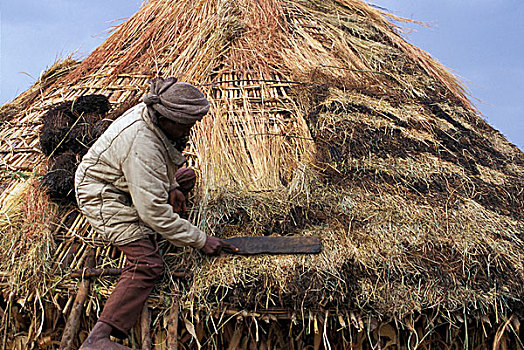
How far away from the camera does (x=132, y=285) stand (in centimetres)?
298

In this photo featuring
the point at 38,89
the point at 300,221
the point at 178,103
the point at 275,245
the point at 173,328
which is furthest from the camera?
the point at 38,89

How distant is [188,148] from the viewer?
3959 mm

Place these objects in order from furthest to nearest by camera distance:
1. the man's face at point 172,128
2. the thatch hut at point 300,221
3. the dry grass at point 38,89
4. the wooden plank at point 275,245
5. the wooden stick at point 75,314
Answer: the dry grass at point 38,89 → the wooden plank at point 275,245 → the thatch hut at point 300,221 → the wooden stick at point 75,314 → the man's face at point 172,128

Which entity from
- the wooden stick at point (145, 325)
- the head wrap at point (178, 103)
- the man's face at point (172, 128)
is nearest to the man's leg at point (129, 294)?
the wooden stick at point (145, 325)

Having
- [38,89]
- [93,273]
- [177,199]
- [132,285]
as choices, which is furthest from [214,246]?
[38,89]

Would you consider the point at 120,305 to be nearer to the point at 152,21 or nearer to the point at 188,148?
the point at 188,148

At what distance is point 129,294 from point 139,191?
2.06 ft

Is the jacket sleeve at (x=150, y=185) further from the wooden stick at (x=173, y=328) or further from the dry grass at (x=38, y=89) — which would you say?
the dry grass at (x=38, y=89)

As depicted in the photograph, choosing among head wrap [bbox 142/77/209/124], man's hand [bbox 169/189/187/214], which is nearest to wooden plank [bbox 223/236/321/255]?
man's hand [bbox 169/189/187/214]

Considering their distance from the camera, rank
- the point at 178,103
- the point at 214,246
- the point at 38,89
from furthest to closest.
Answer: the point at 38,89 → the point at 214,246 → the point at 178,103

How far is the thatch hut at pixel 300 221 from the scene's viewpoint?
3145 mm

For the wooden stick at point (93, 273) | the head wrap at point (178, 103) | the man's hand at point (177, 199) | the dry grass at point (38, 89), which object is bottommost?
the wooden stick at point (93, 273)

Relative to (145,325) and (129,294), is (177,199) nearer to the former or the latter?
(129,294)

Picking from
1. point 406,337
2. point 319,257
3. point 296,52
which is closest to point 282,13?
point 296,52
